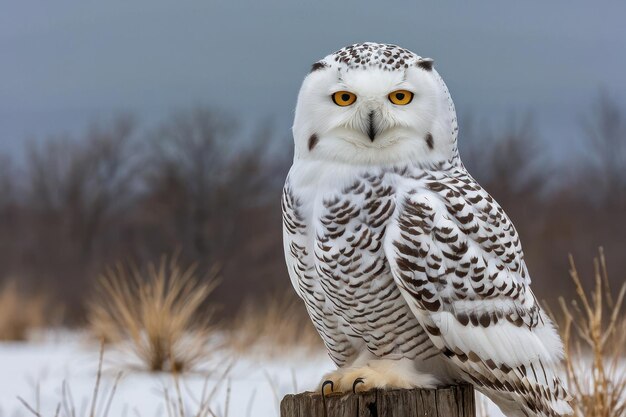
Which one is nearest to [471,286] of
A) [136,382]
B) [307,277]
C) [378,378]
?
[378,378]

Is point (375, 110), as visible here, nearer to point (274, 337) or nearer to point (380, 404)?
point (380, 404)

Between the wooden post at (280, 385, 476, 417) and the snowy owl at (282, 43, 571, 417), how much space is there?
4cm

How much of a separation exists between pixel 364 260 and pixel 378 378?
1.08 ft

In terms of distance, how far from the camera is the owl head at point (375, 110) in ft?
7.18

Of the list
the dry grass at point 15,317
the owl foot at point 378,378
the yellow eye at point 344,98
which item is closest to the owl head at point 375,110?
the yellow eye at point 344,98

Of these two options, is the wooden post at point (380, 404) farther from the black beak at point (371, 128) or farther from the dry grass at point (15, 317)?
the dry grass at point (15, 317)

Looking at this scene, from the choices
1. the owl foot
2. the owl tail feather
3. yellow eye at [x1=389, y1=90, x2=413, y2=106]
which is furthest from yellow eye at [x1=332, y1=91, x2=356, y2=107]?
the owl tail feather

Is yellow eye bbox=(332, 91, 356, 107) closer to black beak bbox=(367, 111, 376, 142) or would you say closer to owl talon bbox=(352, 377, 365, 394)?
black beak bbox=(367, 111, 376, 142)

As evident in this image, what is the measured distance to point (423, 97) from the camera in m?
2.27

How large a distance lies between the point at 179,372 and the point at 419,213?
381 cm

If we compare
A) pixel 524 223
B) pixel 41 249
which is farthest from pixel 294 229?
pixel 41 249

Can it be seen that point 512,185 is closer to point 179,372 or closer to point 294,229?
point 179,372

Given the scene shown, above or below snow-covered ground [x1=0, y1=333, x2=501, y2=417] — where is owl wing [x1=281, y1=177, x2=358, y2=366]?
above

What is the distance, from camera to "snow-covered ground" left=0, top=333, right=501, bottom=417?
5035 millimetres
